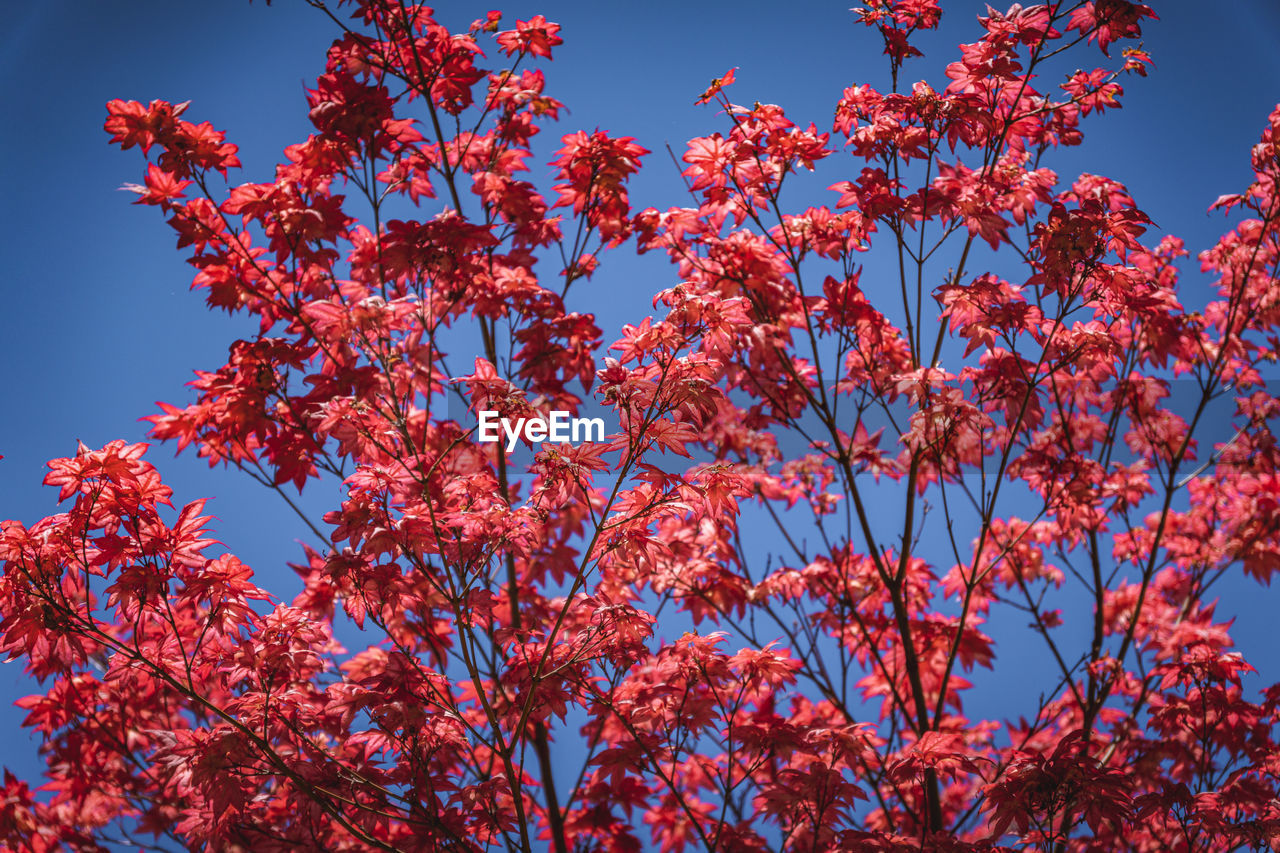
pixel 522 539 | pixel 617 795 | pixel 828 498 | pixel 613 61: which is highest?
pixel 613 61

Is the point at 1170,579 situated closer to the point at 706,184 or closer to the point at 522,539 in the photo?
the point at 706,184

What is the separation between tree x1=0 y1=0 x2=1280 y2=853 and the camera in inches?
52.6

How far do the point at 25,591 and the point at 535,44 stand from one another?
166 centimetres

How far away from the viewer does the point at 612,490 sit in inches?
75.7

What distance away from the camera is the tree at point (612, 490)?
1336 millimetres

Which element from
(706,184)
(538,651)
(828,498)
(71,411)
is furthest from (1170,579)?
(71,411)

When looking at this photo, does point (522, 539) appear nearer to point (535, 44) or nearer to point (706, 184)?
point (706, 184)

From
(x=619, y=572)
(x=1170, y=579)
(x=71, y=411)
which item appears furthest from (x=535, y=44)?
(x=1170, y=579)

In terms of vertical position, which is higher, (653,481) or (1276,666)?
(1276,666)

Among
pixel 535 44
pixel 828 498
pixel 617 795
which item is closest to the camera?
pixel 617 795

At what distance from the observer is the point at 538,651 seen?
1485 millimetres

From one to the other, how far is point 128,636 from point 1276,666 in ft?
14.9

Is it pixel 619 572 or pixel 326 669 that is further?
pixel 619 572

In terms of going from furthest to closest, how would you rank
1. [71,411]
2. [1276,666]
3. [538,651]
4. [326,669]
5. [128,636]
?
A: [1276,666]
[71,411]
[128,636]
[326,669]
[538,651]
